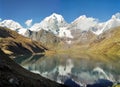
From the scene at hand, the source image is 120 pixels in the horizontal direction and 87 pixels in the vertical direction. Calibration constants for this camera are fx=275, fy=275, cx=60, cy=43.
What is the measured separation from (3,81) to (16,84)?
1.93m

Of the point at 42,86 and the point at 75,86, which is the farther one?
the point at 75,86

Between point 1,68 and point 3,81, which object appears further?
point 1,68

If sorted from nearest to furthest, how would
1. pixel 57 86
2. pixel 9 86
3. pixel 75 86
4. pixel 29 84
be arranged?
1. pixel 9 86
2. pixel 29 84
3. pixel 57 86
4. pixel 75 86

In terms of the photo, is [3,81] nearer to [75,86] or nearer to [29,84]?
[29,84]

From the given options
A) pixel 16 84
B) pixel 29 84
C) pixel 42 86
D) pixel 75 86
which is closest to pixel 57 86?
pixel 42 86

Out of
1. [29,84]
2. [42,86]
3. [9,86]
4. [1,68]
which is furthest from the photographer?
[42,86]

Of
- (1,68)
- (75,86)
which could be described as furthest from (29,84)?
(75,86)

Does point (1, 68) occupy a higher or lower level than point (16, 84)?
higher

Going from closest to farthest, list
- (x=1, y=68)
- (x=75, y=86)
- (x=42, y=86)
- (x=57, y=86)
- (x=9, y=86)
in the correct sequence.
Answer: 1. (x=9, y=86)
2. (x=1, y=68)
3. (x=42, y=86)
4. (x=57, y=86)
5. (x=75, y=86)

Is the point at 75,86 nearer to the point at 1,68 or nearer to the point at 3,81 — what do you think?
the point at 1,68

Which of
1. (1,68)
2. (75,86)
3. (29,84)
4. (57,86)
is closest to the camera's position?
(29,84)

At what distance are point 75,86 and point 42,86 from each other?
254 feet

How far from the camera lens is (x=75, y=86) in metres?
127

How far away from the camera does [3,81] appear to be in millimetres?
36188
